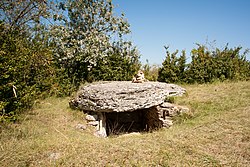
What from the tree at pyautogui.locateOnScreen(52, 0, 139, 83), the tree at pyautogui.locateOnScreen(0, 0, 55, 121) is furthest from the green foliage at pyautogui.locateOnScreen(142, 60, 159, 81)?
the tree at pyautogui.locateOnScreen(0, 0, 55, 121)

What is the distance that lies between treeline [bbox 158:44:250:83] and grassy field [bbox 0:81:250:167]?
4.47m

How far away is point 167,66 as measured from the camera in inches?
432

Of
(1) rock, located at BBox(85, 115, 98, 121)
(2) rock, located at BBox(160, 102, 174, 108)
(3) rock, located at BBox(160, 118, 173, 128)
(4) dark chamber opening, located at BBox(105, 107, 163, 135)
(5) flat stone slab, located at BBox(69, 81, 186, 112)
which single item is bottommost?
(4) dark chamber opening, located at BBox(105, 107, 163, 135)

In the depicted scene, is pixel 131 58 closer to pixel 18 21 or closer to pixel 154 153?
pixel 18 21

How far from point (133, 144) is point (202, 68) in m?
8.02

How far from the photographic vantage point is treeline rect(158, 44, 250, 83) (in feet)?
35.2

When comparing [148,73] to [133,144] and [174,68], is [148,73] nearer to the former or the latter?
[174,68]

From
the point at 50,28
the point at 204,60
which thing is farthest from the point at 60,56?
the point at 204,60

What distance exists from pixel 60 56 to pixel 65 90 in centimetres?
174

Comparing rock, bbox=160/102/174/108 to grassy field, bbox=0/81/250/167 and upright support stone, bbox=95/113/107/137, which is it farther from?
upright support stone, bbox=95/113/107/137

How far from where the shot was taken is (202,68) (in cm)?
1073

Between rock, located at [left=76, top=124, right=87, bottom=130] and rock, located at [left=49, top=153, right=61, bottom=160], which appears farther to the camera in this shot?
rock, located at [left=76, top=124, right=87, bottom=130]

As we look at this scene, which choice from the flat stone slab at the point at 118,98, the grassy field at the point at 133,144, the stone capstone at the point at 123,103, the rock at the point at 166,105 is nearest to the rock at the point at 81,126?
the grassy field at the point at 133,144

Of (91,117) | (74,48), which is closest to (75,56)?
(74,48)
